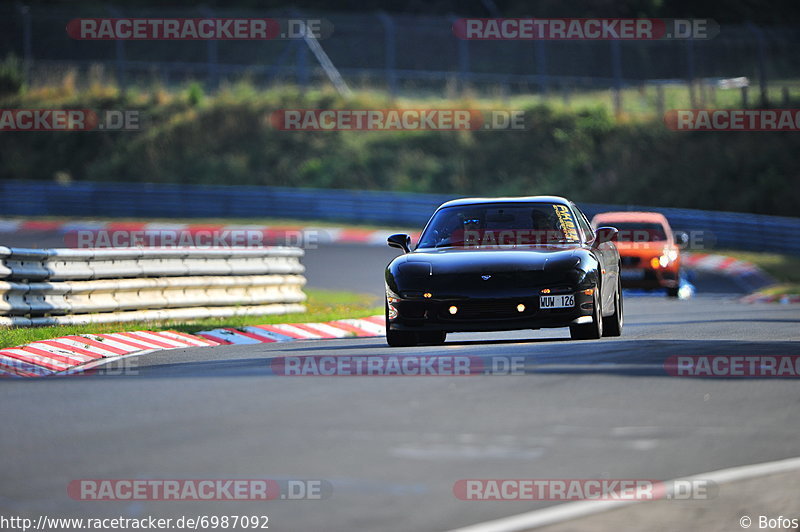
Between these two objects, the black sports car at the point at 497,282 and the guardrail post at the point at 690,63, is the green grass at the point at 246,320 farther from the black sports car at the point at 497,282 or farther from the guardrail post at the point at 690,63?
the guardrail post at the point at 690,63

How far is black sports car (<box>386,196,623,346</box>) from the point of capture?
1248 centimetres

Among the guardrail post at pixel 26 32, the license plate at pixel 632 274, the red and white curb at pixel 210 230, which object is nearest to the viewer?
the license plate at pixel 632 274

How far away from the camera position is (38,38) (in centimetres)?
4341

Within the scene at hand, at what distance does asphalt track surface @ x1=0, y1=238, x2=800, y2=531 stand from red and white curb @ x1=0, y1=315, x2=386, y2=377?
732 mm

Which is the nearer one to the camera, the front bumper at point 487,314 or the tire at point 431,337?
the front bumper at point 487,314

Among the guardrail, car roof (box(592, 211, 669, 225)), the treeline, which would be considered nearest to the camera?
the guardrail

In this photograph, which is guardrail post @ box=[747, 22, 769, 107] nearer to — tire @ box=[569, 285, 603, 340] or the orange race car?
the orange race car

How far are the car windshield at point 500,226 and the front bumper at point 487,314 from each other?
1058 mm

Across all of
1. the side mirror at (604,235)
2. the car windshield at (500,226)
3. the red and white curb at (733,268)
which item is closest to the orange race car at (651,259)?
the red and white curb at (733,268)

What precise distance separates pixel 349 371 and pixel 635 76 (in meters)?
33.0

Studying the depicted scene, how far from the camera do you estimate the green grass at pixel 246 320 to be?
44.5 feet

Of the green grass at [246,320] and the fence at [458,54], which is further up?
the fence at [458,54]

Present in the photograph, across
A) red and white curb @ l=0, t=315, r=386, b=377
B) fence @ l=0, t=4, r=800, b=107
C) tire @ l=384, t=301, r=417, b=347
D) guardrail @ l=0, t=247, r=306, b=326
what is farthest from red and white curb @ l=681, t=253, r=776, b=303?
tire @ l=384, t=301, r=417, b=347

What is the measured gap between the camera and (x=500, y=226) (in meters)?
13.5
